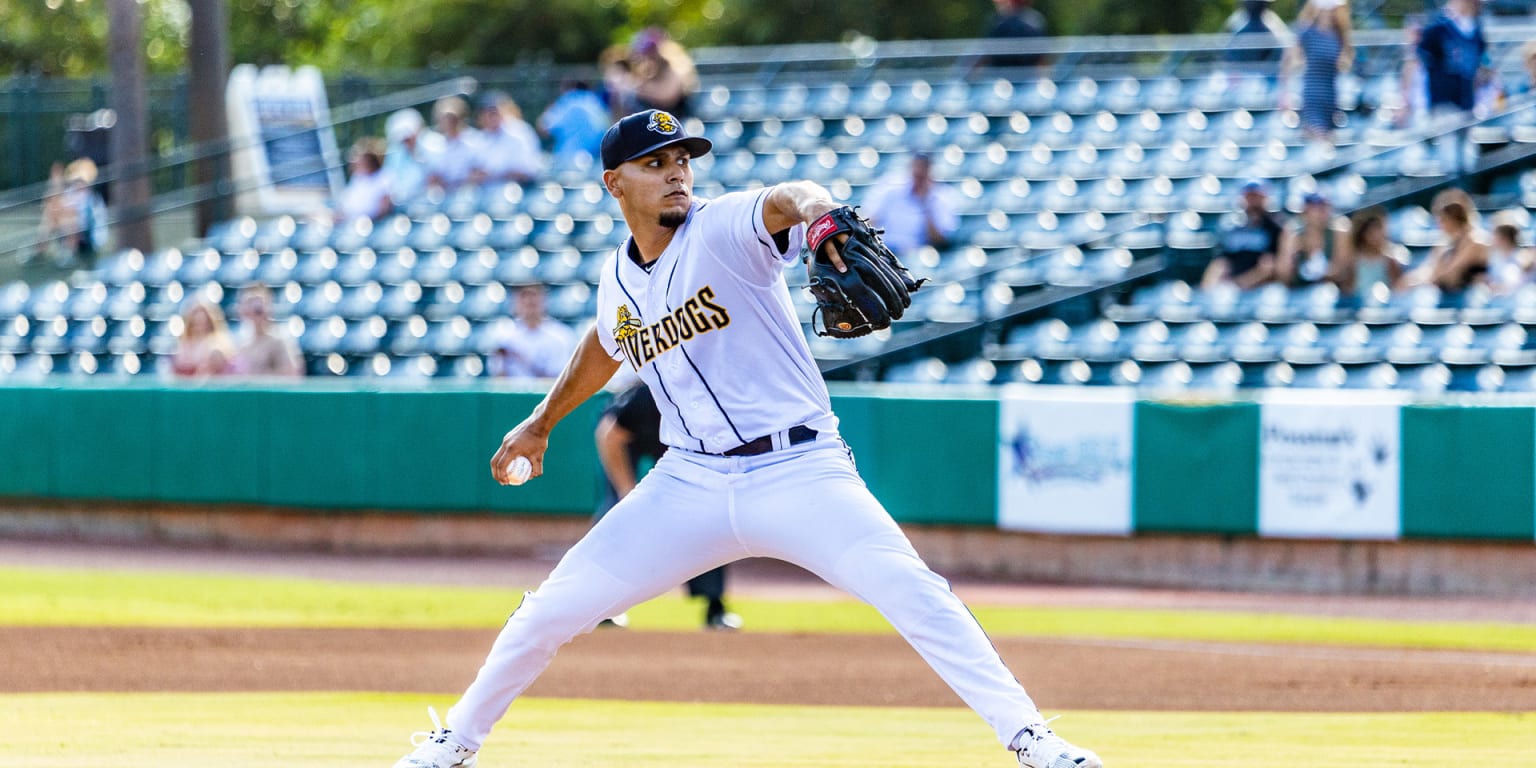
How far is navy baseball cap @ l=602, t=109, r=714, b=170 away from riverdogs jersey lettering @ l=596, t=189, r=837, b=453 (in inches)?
8.2

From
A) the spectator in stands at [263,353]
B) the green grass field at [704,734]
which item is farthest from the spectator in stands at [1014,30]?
the green grass field at [704,734]

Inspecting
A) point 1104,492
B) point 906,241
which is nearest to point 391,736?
point 1104,492

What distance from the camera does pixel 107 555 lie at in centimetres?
1552

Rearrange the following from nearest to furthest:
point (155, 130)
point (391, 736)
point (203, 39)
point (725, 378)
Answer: point (725, 378), point (391, 736), point (203, 39), point (155, 130)

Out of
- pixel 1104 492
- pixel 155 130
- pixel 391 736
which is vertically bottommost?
pixel 391 736

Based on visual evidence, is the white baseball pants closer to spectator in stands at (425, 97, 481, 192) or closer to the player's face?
the player's face

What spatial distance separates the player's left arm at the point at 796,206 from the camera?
4824 mm

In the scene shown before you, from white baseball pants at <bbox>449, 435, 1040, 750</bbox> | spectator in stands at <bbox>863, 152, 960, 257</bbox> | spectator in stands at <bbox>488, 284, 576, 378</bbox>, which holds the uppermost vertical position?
spectator in stands at <bbox>863, 152, 960, 257</bbox>

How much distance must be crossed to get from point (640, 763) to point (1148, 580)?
301 inches

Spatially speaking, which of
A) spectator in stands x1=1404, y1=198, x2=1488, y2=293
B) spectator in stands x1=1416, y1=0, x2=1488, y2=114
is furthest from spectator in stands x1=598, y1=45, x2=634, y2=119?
spectator in stands x1=1404, y1=198, x2=1488, y2=293

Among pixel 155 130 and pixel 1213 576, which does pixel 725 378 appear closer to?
pixel 1213 576

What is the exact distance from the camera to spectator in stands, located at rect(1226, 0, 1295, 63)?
18.6 meters

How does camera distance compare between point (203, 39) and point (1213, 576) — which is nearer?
point (1213, 576)

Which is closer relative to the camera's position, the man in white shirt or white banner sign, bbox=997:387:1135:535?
the man in white shirt
